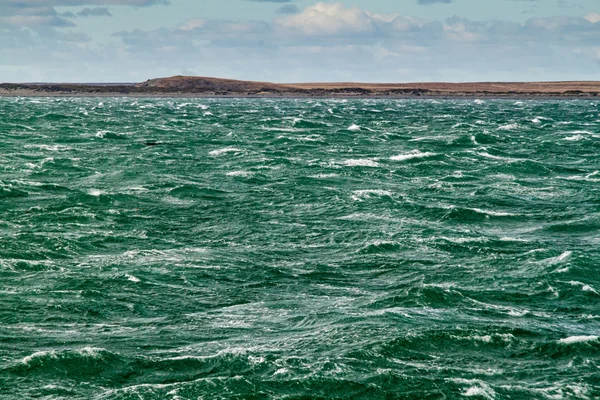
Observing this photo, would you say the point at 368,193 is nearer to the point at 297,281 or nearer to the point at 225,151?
the point at 297,281

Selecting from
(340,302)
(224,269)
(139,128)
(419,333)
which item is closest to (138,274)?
(224,269)

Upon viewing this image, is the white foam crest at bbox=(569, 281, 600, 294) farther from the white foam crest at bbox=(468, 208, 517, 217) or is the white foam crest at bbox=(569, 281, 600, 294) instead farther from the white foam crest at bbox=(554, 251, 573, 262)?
the white foam crest at bbox=(468, 208, 517, 217)

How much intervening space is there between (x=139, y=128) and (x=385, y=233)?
80.8 meters

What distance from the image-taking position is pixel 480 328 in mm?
27531

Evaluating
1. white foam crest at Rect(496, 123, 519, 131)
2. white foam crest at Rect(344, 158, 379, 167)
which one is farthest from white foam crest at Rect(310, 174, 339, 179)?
white foam crest at Rect(496, 123, 519, 131)

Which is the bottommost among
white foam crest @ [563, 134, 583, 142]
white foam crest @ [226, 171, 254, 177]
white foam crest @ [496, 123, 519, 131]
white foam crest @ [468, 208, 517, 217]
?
white foam crest @ [496, 123, 519, 131]

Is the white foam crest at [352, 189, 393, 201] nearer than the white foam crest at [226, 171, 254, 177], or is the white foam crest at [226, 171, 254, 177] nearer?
the white foam crest at [352, 189, 393, 201]

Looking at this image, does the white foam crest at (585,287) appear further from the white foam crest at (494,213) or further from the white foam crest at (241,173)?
the white foam crest at (241,173)

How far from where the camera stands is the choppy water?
23734 millimetres

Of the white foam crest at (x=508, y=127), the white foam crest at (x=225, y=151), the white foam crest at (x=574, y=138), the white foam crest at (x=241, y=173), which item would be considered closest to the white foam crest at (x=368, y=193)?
the white foam crest at (x=241, y=173)

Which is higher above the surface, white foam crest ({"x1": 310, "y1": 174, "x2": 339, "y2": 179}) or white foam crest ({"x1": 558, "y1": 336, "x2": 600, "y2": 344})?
white foam crest ({"x1": 558, "y1": 336, "x2": 600, "y2": 344})

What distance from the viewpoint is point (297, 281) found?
112 ft

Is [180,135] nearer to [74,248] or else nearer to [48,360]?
[74,248]

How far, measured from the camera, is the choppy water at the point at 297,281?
23.7 m
